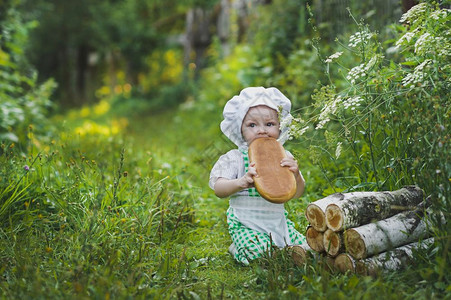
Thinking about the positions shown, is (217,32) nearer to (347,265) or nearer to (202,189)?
(202,189)

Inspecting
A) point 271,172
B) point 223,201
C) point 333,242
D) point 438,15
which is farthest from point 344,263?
point 223,201

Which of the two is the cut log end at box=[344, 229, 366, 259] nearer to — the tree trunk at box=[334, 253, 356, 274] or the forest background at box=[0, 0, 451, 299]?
the tree trunk at box=[334, 253, 356, 274]

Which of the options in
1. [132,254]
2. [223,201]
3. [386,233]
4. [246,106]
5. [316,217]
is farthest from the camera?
[223,201]

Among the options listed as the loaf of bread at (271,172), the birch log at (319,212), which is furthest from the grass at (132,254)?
the loaf of bread at (271,172)

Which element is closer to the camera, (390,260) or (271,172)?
(390,260)

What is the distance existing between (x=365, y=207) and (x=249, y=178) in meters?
0.68

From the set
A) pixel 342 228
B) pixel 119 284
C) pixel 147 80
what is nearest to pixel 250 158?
pixel 342 228

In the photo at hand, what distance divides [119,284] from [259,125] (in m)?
1.31

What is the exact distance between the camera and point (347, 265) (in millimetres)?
2475

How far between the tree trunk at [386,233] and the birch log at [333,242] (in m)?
0.04

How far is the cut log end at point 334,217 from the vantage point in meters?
2.45

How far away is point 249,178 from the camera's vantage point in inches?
110

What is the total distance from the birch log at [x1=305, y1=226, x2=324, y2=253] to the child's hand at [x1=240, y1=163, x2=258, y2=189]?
44 cm

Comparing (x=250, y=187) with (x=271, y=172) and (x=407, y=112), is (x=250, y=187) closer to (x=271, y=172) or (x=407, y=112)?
(x=271, y=172)
